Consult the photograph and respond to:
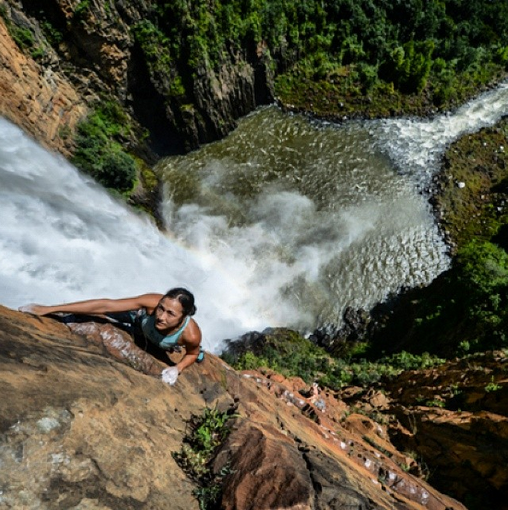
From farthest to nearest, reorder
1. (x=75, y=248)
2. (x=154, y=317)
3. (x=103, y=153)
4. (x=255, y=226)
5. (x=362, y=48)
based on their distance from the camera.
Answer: (x=362, y=48)
(x=255, y=226)
(x=103, y=153)
(x=75, y=248)
(x=154, y=317)

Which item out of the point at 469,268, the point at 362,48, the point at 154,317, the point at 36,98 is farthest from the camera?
the point at 362,48

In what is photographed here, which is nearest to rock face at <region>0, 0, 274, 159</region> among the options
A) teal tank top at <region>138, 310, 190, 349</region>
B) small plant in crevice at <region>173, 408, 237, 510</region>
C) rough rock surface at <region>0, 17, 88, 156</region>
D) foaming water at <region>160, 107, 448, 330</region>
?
rough rock surface at <region>0, 17, 88, 156</region>

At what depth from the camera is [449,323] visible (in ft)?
45.5

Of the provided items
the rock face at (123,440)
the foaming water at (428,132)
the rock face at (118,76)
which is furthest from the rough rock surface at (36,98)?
the foaming water at (428,132)

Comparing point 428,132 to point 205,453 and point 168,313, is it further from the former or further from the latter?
point 205,453

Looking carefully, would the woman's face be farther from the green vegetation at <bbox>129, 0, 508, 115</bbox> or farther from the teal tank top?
the green vegetation at <bbox>129, 0, 508, 115</bbox>

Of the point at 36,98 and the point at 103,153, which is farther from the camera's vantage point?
the point at 103,153

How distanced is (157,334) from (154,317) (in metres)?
0.20

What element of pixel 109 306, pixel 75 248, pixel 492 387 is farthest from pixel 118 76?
pixel 492 387

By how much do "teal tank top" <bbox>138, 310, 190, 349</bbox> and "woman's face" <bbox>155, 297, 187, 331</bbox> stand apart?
19cm

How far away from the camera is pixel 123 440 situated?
3490mm

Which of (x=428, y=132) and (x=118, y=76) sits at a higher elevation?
(x=118, y=76)

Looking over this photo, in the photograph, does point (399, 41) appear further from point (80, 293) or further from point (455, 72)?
point (80, 293)

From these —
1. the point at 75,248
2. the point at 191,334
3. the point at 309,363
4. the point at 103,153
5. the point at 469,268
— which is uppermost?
the point at 191,334
